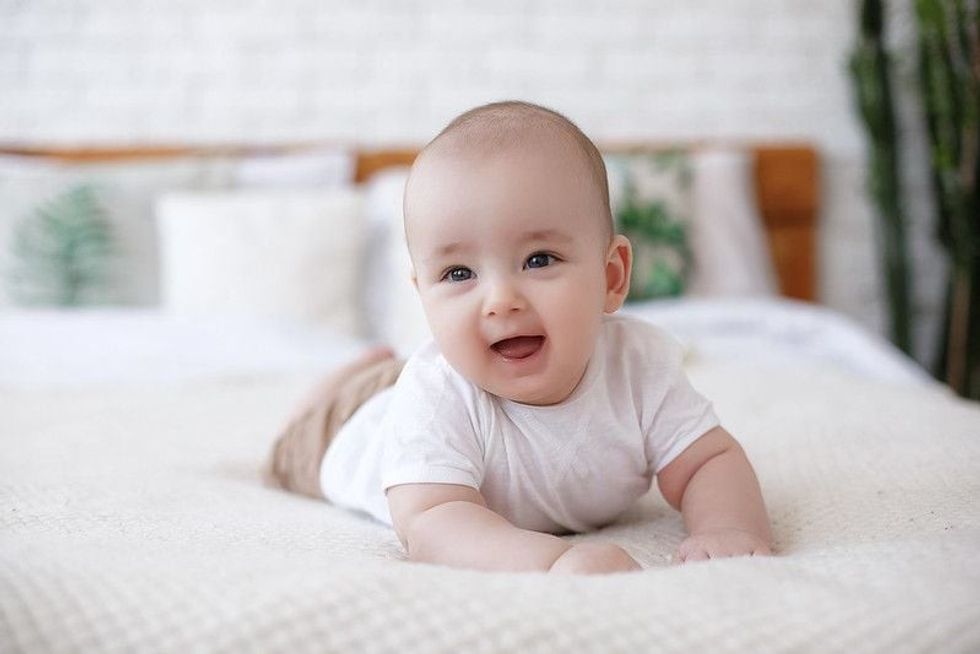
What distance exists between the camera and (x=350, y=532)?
91 cm

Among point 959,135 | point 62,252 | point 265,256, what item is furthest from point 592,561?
point 959,135

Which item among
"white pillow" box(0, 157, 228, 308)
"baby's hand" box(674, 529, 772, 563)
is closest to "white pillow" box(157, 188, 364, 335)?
"white pillow" box(0, 157, 228, 308)

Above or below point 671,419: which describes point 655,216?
above

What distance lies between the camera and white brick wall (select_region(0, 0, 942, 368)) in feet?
8.96

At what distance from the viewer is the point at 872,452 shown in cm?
112

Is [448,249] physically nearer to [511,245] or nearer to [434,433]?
[511,245]

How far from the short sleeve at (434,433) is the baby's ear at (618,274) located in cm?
15

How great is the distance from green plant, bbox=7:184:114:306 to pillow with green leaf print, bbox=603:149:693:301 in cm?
120

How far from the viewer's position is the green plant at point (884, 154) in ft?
8.24

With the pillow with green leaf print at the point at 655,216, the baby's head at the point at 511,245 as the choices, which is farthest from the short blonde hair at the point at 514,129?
the pillow with green leaf print at the point at 655,216

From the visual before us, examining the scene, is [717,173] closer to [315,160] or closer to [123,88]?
[315,160]

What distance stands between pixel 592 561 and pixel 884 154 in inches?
86.0

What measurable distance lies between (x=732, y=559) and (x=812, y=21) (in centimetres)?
242

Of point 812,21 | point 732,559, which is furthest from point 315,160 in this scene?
point 732,559
